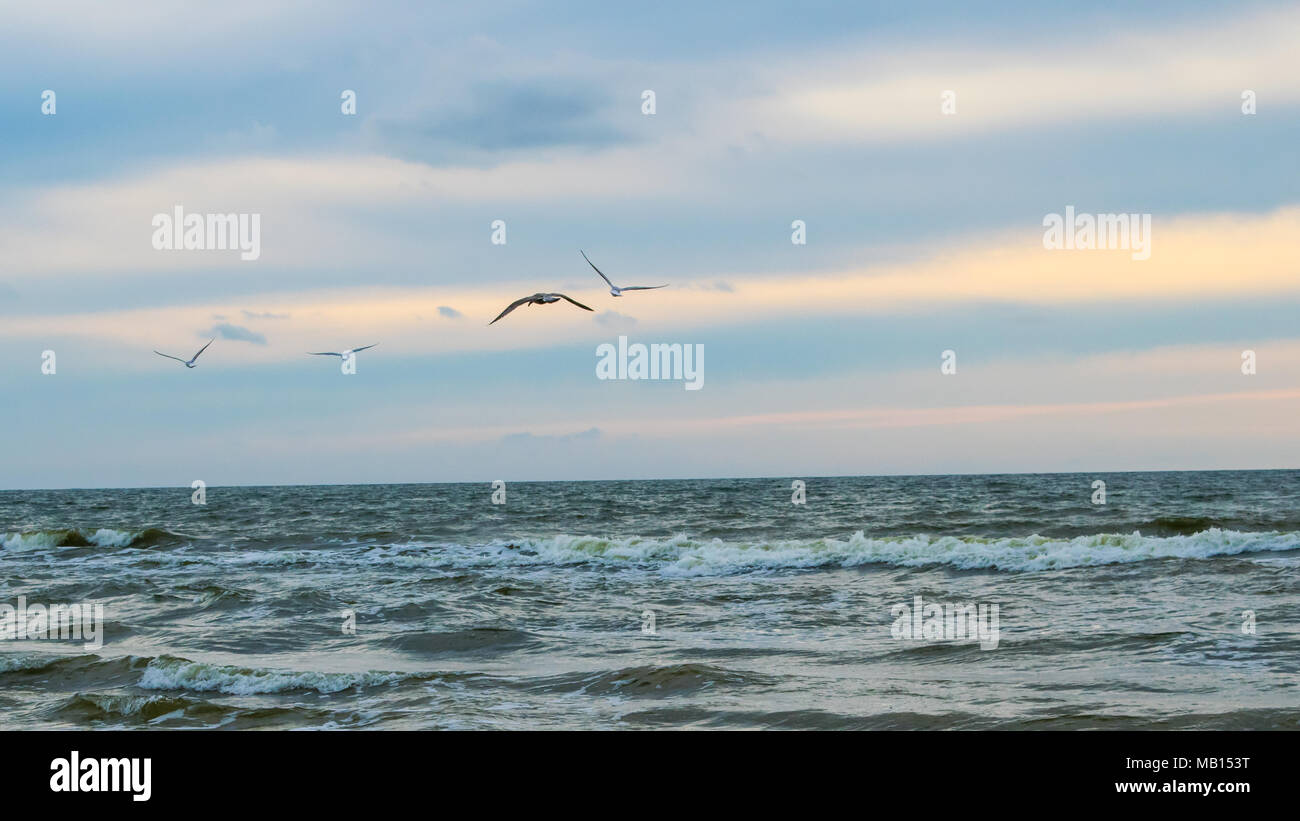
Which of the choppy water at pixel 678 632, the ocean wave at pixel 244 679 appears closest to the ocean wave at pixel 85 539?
the choppy water at pixel 678 632

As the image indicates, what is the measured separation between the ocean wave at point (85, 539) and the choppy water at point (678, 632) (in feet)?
5.48

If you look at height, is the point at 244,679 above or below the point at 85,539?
above

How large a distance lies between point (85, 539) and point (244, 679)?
27433 millimetres

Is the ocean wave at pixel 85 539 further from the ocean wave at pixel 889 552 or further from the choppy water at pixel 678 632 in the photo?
the ocean wave at pixel 889 552

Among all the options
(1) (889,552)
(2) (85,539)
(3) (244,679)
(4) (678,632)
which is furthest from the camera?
(2) (85,539)

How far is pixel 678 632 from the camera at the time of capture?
14992 mm

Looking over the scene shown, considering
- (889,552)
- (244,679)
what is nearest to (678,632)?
(244,679)

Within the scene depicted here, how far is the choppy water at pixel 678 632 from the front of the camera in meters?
10.4

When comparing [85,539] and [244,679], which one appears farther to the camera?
[85,539]

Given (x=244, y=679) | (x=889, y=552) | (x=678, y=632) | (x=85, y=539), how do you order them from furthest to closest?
(x=85, y=539) → (x=889, y=552) → (x=678, y=632) → (x=244, y=679)

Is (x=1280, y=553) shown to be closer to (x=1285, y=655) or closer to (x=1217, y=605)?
(x=1217, y=605)

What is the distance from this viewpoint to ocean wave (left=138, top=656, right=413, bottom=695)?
1161 centimetres

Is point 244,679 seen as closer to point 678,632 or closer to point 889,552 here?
point 678,632
